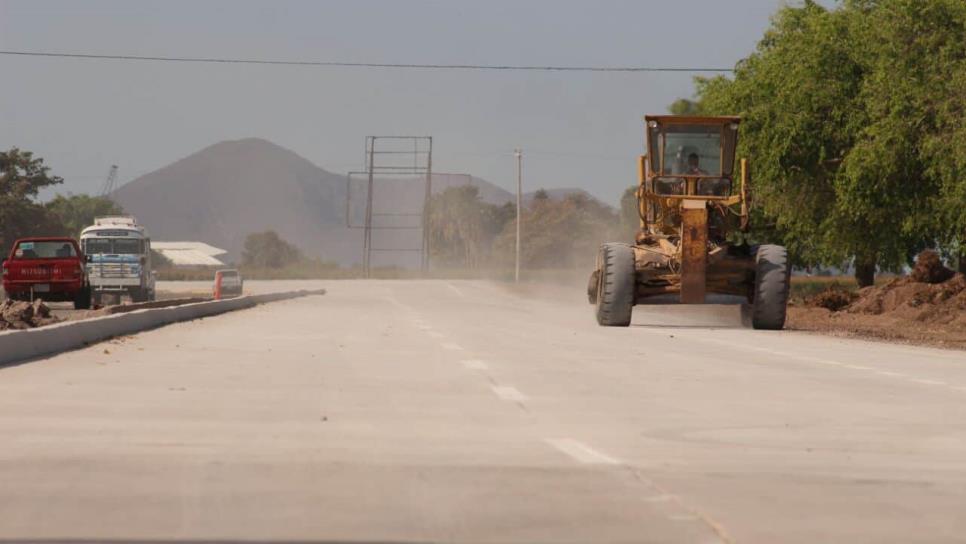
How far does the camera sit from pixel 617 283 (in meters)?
31.1

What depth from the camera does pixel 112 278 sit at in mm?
58062

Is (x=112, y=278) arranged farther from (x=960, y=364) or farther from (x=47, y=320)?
(x=960, y=364)

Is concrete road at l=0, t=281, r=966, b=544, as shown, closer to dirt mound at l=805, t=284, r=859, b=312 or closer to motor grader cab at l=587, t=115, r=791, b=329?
motor grader cab at l=587, t=115, r=791, b=329

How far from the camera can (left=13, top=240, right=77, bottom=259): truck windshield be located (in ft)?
162

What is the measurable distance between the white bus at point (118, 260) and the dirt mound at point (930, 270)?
26.5m

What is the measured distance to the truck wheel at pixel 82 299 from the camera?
161 feet

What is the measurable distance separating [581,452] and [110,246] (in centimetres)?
5093

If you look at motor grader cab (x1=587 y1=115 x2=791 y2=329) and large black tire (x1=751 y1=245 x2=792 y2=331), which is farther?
large black tire (x1=751 y1=245 x2=792 y2=331)

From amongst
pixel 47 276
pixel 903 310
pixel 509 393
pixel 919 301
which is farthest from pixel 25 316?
pixel 919 301

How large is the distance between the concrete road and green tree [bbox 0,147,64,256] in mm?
95337

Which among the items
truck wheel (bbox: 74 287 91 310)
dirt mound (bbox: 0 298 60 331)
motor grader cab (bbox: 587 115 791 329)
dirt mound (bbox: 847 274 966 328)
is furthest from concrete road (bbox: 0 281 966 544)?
truck wheel (bbox: 74 287 91 310)

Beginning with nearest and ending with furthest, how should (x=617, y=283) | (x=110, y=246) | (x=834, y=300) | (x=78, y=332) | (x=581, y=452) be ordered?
1. (x=581, y=452)
2. (x=78, y=332)
3. (x=617, y=283)
4. (x=834, y=300)
5. (x=110, y=246)

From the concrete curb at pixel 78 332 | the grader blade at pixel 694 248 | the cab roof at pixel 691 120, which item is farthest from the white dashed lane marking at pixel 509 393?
the cab roof at pixel 691 120

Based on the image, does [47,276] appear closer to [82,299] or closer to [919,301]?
[82,299]
